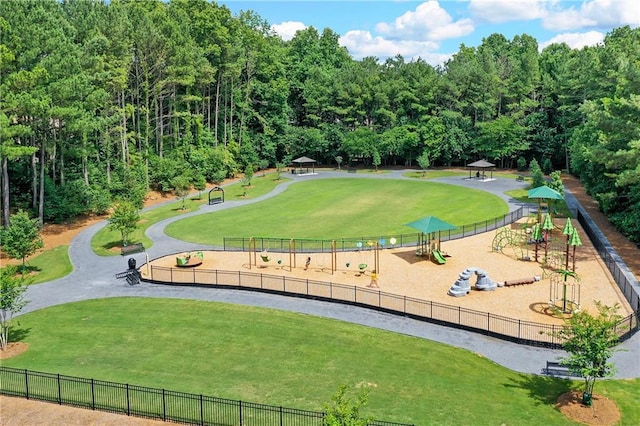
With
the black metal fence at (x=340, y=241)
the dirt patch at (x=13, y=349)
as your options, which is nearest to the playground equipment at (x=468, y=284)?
the black metal fence at (x=340, y=241)

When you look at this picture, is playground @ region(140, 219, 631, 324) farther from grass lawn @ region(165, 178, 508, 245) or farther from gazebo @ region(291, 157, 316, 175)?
gazebo @ region(291, 157, 316, 175)

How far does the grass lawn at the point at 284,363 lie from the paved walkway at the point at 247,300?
2.81 ft

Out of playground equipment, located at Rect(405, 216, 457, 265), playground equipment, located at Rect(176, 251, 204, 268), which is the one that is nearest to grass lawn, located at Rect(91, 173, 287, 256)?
playground equipment, located at Rect(176, 251, 204, 268)

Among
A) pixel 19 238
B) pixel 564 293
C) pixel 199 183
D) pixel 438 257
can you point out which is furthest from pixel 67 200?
pixel 564 293

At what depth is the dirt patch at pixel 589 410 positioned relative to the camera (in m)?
18.3

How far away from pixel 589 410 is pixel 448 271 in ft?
52.1

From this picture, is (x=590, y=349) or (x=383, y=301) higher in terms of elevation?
(x=590, y=349)

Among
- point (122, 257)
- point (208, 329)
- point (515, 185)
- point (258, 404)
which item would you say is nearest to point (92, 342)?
point (208, 329)

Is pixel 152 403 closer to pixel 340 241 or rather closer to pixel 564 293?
pixel 564 293

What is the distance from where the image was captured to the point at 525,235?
137 ft

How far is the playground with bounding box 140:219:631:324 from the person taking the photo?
28.6m

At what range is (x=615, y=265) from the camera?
3291cm

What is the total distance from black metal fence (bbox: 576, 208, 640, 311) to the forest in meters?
2.26

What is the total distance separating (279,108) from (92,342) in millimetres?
69984
